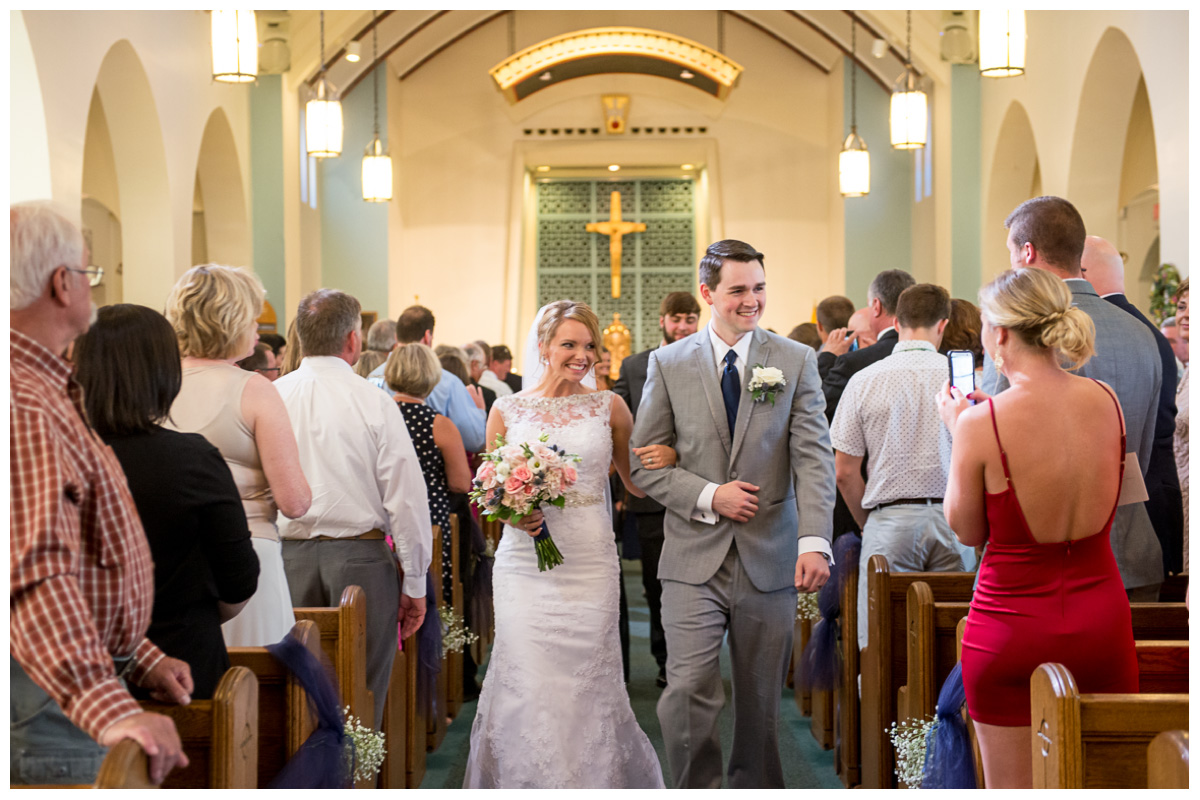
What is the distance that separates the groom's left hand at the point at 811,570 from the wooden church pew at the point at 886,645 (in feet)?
1.23

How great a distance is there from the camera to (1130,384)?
3.17m

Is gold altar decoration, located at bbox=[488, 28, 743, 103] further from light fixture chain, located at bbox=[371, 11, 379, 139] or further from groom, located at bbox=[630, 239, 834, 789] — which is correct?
groom, located at bbox=[630, 239, 834, 789]

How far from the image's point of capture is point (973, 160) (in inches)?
472

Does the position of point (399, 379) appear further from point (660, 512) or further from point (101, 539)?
point (101, 539)

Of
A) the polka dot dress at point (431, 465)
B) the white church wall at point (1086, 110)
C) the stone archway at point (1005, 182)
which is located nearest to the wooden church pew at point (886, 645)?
the polka dot dress at point (431, 465)

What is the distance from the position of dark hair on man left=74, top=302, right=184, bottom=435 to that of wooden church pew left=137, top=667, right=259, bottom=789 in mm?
580

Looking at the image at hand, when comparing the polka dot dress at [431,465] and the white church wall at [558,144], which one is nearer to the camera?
the polka dot dress at [431,465]

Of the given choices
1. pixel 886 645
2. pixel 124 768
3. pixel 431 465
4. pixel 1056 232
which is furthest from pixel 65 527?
pixel 431 465

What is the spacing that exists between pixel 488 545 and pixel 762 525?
293cm

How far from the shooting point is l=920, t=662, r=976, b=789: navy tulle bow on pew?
9.11ft

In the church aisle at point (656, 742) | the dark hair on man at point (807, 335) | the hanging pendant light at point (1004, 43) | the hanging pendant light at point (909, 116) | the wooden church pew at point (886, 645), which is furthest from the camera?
the hanging pendant light at point (909, 116)

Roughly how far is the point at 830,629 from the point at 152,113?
22.4 feet

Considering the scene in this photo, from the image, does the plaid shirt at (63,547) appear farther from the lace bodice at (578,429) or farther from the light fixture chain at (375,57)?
the light fixture chain at (375,57)

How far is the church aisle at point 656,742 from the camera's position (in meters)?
4.49
